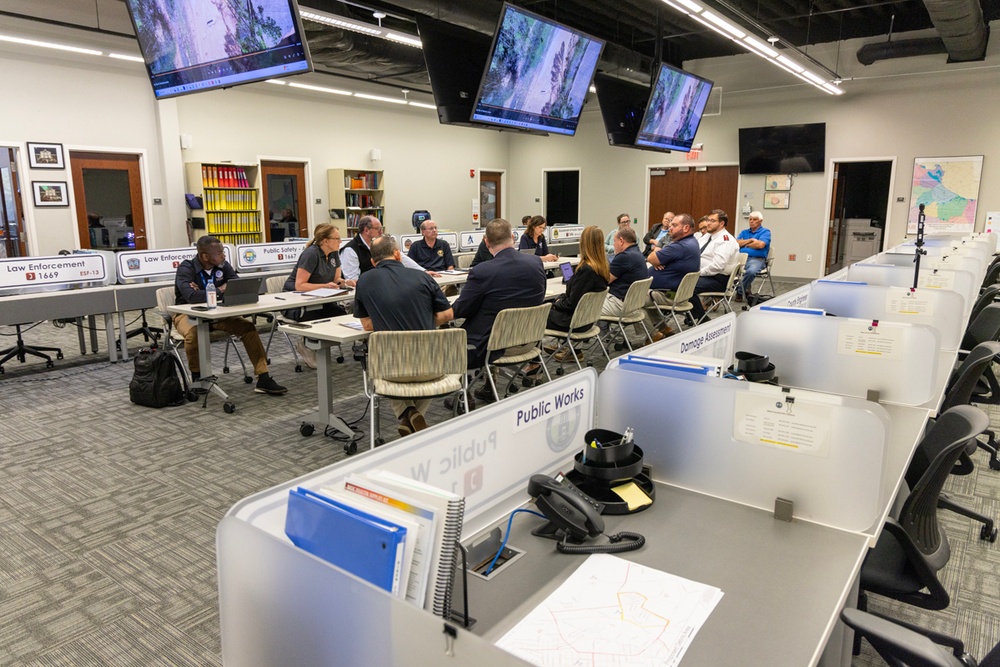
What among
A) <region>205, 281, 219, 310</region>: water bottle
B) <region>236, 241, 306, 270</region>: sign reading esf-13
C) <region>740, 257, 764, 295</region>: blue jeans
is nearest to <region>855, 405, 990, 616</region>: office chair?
Answer: <region>205, 281, 219, 310</region>: water bottle

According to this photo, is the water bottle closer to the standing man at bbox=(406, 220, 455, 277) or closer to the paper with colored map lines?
→ the standing man at bbox=(406, 220, 455, 277)

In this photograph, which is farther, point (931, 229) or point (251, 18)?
point (931, 229)

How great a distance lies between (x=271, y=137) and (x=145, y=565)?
9.23 meters

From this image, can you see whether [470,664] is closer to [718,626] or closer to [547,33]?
[718,626]

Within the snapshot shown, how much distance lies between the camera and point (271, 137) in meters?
10.7

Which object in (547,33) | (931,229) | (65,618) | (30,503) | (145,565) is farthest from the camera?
(931,229)

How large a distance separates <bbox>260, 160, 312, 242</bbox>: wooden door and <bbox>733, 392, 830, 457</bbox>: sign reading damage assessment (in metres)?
10.0

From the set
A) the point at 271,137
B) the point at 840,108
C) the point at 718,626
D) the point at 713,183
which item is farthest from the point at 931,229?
the point at 718,626

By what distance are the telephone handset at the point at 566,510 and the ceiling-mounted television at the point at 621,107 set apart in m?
6.52

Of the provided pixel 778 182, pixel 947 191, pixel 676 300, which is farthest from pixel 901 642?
pixel 778 182

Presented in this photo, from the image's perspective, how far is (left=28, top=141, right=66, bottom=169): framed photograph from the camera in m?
8.23

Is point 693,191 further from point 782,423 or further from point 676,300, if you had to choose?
point 782,423

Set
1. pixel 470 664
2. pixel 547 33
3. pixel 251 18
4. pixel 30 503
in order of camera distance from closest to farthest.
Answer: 1. pixel 470 664
2. pixel 30 503
3. pixel 251 18
4. pixel 547 33

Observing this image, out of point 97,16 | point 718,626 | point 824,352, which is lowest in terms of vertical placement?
point 718,626
